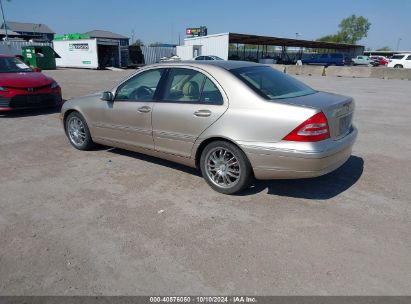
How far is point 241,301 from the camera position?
2438 mm

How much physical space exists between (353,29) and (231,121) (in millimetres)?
105603

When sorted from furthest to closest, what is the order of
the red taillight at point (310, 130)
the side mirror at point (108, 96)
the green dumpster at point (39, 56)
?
the green dumpster at point (39, 56)
the side mirror at point (108, 96)
the red taillight at point (310, 130)

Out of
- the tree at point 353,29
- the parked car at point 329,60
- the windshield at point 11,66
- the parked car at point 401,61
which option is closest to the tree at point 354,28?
the tree at point 353,29

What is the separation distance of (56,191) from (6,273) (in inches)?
64.6

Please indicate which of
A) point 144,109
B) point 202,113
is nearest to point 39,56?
point 144,109

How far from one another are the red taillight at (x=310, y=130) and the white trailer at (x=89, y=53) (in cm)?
3376

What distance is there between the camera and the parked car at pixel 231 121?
357 centimetres

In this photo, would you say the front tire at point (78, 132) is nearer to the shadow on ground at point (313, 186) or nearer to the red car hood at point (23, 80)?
the shadow on ground at point (313, 186)

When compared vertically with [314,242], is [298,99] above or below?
above

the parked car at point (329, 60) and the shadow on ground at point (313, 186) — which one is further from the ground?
the parked car at point (329, 60)

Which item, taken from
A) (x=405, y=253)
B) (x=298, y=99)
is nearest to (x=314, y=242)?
(x=405, y=253)

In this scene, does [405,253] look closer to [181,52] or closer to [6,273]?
[6,273]

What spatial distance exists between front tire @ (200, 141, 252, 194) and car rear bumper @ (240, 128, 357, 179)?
0.41 feet

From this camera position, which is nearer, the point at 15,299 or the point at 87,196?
the point at 15,299
